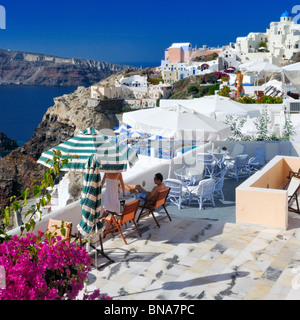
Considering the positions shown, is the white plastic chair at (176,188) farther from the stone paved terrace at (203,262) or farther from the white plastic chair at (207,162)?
the white plastic chair at (207,162)

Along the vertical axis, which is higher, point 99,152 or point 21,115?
point 21,115

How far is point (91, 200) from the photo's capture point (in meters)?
5.14

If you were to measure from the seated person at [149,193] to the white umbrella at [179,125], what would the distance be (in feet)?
5.66

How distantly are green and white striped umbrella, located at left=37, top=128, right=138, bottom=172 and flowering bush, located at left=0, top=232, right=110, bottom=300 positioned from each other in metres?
3.53

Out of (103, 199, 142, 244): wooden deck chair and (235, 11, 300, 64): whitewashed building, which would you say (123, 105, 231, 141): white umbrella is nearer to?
(103, 199, 142, 244): wooden deck chair

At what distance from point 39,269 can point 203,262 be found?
11.1ft

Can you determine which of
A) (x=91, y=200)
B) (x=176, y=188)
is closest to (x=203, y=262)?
(x=91, y=200)

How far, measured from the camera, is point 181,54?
13938cm

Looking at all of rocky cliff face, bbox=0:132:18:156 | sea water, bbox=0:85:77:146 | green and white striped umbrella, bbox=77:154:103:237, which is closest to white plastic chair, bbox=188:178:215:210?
green and white striped umbrella, bbox=77:154:103:237

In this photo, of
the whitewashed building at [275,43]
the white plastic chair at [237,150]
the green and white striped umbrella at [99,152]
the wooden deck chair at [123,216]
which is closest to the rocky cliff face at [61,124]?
the whitewashed building at [275,43]

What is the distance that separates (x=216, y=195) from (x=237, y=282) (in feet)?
12.2

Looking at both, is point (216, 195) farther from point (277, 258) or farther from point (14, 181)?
point (14, 181)

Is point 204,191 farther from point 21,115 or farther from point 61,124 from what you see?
point 21,115

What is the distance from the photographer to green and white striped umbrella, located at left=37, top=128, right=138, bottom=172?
254 inches
